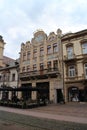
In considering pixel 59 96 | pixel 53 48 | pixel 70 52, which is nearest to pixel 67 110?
pixel 59 96

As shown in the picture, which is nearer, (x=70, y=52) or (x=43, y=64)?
(x=70, y=52)

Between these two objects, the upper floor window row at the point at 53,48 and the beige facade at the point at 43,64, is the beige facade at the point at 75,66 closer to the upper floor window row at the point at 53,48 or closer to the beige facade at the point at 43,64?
the beige facade at the point at 43,64

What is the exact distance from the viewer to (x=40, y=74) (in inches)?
1054

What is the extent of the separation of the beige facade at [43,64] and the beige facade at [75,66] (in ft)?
4.19

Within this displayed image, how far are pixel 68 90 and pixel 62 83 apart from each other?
1.58 metres

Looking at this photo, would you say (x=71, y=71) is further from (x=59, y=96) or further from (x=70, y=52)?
(x=59, y=96)

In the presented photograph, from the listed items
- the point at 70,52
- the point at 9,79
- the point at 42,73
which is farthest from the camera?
the point at 9,79

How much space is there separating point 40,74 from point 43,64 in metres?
2.29

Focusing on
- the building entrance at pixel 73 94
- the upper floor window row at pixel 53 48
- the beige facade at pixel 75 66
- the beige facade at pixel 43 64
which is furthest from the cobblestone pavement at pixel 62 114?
the upper floor window row at pixel 53 48

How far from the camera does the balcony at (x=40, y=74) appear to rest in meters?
25.2

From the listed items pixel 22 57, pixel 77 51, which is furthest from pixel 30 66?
pixel 77 51

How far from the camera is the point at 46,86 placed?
86.8 feet

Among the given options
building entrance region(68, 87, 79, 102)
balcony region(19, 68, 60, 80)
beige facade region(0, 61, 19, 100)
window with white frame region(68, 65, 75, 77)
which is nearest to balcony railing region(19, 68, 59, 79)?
balcony region(19, 68, 60, 80)

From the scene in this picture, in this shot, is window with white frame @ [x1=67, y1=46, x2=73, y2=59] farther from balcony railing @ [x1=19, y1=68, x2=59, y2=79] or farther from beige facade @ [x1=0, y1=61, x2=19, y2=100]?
beige facade @ [x1=0, y1=61, x2=19, y2=100]
